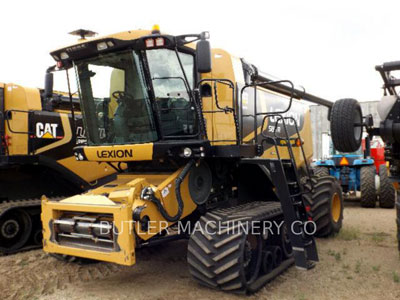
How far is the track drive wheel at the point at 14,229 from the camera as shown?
6848mm

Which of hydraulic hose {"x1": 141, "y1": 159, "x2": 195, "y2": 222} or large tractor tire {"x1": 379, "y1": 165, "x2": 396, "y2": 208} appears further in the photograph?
large tractor tire {"x1": 379, "y1": 165, "x2": 396, "y2": 208}

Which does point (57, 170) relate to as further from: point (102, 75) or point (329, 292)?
point (329, 292)

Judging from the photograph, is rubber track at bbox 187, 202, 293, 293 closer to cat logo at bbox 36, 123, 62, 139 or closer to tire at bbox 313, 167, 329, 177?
cat logo at bbox 36, 123, 62, 139

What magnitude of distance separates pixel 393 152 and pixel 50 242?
4628 mm

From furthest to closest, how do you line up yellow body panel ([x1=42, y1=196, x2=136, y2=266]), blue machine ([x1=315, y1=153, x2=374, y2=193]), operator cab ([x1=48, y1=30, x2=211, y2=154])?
1. blue machine ([x1=315, y1=153, x2=374, y2=193])
2. operator cab ([x1=48, y1=30, x2=211, y2=154])
3. yellow body panel ([x1=42, y1=196, x2=136, y2=266])

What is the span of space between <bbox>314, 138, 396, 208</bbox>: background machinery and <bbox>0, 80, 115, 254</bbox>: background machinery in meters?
6.70

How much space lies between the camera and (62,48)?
531 centimetres

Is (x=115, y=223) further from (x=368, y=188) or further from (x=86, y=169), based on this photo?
(x=368, y=188)

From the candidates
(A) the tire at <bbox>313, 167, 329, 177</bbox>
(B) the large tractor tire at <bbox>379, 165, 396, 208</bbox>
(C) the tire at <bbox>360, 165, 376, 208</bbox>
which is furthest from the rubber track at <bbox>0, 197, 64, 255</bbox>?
(B) the large tractor tire at <bbox>379, 165, 396, 208</bbox>

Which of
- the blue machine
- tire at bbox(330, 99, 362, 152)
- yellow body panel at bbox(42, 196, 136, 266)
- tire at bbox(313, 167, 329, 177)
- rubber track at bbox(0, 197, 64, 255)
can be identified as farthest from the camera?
the blue machine

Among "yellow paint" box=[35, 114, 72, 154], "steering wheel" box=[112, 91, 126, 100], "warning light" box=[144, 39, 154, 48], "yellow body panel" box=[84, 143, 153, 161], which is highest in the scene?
"warning light" box=[144, 39, 154, 48]

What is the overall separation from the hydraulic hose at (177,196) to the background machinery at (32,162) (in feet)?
8.79

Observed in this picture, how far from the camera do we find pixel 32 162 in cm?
723

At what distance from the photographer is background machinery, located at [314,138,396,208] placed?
10789 mm
